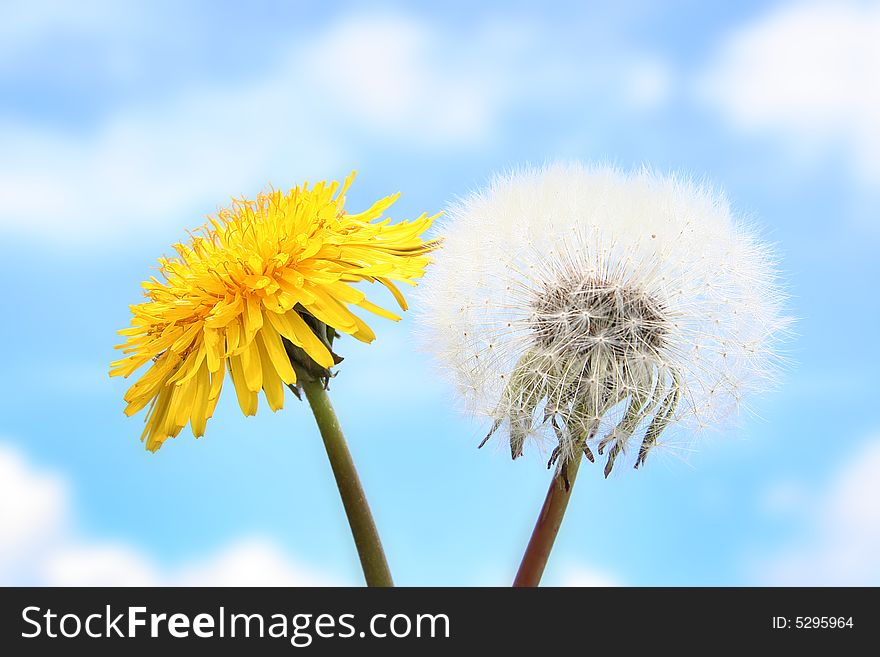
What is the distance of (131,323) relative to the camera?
8.57 ft

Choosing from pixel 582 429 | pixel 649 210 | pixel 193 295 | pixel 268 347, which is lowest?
pixel 582 429

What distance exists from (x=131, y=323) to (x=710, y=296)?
1.65m

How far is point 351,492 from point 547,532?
1.72 feet

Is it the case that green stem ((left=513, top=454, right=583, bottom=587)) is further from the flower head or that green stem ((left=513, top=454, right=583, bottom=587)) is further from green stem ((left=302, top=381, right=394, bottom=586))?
the flower head

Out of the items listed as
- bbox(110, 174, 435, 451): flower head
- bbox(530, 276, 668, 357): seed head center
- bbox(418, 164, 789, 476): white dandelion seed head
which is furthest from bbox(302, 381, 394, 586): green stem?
bbox(530, 276, 668, 357): seed head center

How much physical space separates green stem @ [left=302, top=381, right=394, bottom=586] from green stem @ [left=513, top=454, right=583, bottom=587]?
358 millimetres

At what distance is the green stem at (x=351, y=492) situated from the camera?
231 centimetres

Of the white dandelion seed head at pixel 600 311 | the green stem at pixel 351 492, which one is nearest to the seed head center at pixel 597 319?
the white dandelion seed head at pixel 600 311

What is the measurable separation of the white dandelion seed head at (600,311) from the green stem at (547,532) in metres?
0.08
